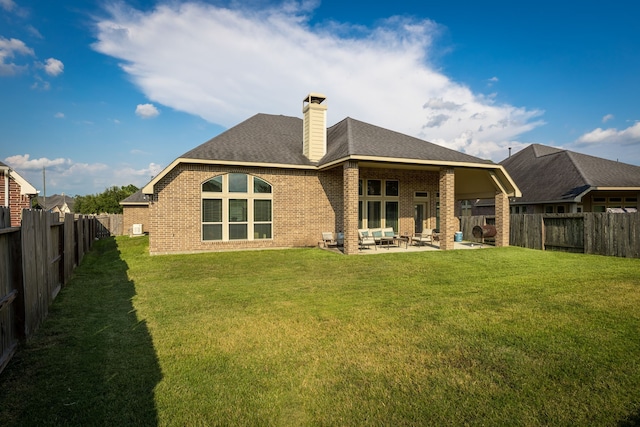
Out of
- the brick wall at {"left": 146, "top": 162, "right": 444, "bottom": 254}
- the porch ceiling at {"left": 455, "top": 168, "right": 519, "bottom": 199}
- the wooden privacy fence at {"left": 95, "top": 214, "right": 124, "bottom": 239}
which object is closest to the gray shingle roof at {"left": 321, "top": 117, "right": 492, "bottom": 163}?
the porch ceiling at {"left": 455, "top": 168, "right": 519, "bottom": 199}

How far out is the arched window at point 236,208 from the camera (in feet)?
47.8

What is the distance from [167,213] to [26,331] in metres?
9.64

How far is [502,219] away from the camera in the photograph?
16.2 metres

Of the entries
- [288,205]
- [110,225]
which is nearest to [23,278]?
[288,205]

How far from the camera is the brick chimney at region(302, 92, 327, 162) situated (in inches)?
638

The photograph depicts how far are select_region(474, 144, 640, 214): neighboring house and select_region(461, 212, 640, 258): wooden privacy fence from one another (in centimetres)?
483

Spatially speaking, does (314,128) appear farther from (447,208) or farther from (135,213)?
(135,213)

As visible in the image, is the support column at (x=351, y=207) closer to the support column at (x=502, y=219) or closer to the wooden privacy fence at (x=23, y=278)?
the support column at (x=502, y=219)

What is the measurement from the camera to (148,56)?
14.2 meters

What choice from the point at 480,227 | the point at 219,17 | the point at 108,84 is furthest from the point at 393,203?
the point at 108,84

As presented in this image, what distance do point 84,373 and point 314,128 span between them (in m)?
13.9

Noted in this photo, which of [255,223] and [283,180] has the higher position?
[283,180]

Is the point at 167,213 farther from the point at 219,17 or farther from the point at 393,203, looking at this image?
the point at 393,203

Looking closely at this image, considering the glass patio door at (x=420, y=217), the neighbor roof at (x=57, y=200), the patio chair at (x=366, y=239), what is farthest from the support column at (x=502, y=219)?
the neighbor roof at (x=57, y=200)
